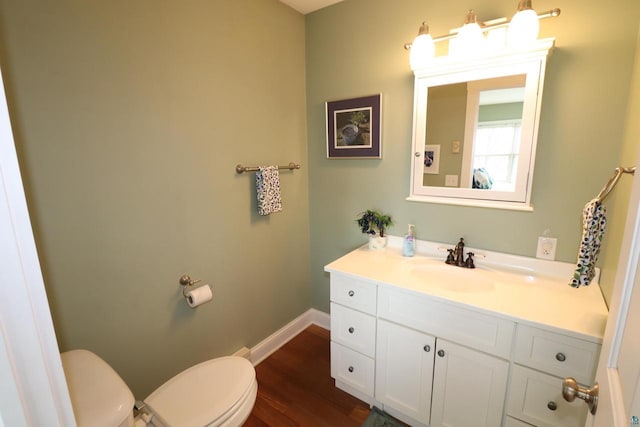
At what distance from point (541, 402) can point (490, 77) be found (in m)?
1.49

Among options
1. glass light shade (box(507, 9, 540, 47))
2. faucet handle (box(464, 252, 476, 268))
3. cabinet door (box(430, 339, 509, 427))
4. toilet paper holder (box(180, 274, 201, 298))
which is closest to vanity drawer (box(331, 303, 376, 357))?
cabinet door (box(430, 339, 509, 427))

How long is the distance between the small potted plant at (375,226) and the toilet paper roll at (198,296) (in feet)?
3.39

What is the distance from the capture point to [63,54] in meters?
1.13

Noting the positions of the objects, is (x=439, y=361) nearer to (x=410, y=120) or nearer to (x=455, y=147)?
(x=455, y=147)

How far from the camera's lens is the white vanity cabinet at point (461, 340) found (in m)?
1.16

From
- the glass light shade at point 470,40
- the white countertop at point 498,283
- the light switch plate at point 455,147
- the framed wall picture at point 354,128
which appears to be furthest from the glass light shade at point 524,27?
the white countertop at point 498,283

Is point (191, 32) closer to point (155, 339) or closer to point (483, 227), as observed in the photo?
point (155, 339)

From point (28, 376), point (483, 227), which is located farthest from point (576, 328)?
point (28, 376)

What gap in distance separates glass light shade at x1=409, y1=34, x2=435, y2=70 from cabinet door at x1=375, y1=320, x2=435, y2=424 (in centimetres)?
142

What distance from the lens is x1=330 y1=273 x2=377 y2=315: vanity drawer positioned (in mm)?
1596

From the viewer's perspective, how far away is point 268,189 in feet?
6.32

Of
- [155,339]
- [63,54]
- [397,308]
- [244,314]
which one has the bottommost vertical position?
[244,314]

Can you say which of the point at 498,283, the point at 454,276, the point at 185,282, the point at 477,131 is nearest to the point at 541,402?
the point at 498,283

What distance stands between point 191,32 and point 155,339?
1.57 metres
